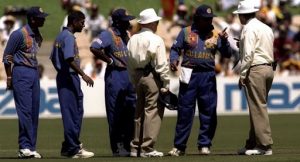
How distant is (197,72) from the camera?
665 inches

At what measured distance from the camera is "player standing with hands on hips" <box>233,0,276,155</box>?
16.3 metres

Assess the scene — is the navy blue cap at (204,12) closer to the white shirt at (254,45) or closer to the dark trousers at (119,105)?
the white shirt at (254,45)

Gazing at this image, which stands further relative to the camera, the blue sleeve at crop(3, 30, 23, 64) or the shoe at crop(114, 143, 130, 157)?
the shoe at crop(114, 143, 130, 157)

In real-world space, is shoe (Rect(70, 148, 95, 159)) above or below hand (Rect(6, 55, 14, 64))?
below

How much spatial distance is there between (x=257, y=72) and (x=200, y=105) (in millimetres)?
1100

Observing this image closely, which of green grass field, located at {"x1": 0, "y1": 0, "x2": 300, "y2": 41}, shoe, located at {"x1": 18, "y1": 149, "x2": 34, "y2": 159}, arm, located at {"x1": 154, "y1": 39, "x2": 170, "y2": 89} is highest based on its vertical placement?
arm, located at {"x1": 154, "y1": 39, "x2": 170, "y2": 89}

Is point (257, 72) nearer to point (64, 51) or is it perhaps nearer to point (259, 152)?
point (259, 152)

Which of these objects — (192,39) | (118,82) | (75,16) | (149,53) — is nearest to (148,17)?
(149,53)

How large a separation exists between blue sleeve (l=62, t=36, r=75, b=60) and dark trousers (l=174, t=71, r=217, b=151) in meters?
1.76

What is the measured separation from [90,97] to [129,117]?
11.8m

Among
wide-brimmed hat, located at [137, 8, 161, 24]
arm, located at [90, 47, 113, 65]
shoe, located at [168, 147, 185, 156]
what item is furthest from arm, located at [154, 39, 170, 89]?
shoe, located at [168, 147, 185, 156]

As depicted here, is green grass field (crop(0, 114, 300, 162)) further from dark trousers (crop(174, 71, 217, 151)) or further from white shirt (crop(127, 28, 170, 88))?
white shirt (crop(127, 28, 170, 88))

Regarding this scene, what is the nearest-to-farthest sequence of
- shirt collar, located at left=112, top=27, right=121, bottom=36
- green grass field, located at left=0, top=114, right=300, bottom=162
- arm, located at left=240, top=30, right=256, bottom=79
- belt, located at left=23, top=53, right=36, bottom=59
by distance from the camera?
green grass field, located at left=0, top=114, right=300, bottom=162 < arm, located at left=240, top=30, right=256, bottom=79 < belt, located at left=23, top=53, right=36, bottom=59 < shirt collar, located at left=112, top=27, right=121, bottom=36

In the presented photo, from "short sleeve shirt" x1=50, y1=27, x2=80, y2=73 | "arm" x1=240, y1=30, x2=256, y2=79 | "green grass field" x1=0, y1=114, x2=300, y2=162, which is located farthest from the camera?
"short sleeve shirt" x1=50, y1=27, x2=80, y2=73
